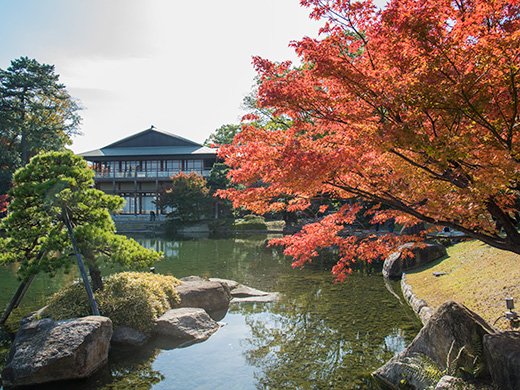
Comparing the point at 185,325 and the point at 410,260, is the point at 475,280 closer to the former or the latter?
the point at 410,260

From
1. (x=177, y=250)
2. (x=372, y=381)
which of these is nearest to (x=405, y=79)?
(x=372, y=381)

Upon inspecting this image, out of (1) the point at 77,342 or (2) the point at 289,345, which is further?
(2) the point at 289,345

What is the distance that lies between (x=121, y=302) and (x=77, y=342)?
65.7 inches

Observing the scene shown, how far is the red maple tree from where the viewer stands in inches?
136

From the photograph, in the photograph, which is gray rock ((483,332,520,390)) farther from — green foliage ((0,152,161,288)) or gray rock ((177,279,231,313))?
gray rock ((177,279,231,313))

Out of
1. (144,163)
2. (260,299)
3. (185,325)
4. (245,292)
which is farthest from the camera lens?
(144,163)

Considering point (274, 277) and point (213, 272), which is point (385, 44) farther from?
point (213, 272)

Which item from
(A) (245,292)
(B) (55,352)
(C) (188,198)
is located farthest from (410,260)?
(C) (188,198)

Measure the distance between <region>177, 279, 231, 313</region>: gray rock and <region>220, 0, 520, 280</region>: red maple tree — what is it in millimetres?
3733

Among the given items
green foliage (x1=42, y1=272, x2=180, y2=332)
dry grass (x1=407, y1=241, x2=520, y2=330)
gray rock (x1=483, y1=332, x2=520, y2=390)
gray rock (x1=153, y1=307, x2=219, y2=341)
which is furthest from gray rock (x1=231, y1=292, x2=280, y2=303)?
gray rock (x1=483, y1=332, x2=520, y2=390)

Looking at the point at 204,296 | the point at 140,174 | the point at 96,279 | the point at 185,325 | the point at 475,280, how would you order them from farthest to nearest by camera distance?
the point at 140,174 → the point at 204,296 → the point at 475,280 → the point at 96,279 → the point at 185,325

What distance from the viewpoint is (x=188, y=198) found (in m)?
27.5

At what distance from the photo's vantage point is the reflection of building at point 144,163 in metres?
33.8

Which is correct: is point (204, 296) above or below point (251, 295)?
above
